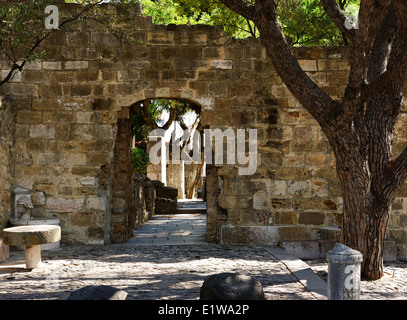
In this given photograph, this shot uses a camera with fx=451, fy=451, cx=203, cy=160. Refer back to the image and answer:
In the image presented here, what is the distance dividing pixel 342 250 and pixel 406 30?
2.78 meters

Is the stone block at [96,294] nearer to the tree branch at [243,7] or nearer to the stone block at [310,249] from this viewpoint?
the tree branch at [243,7]

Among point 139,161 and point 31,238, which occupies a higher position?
point 139,161

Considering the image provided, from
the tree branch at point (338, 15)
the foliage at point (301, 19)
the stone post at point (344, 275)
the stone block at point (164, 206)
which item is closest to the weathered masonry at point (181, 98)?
the tree branch at point (338, 15)

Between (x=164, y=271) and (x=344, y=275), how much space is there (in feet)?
7.60

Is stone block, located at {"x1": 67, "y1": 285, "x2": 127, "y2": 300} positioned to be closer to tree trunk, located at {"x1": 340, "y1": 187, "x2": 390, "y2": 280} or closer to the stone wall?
tree trunk, located at {"x1": 340, "y1": 187, "x2": 390, "y2": 280}

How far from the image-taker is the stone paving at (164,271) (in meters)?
4.39

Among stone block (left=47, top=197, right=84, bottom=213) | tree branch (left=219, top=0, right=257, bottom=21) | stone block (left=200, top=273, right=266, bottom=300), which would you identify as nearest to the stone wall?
stone block (left=47, top=197, right=84, bottom=213)

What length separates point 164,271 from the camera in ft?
17.5

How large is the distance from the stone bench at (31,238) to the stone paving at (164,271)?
0.15 m

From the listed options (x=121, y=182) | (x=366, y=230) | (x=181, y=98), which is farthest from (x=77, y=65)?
(x=366, y=230)

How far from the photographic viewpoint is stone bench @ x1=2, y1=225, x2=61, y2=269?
5.25 m

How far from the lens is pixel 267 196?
714 centimetres

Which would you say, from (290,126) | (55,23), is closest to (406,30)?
(290,126)

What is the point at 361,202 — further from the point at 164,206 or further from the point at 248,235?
the point at 164,206
